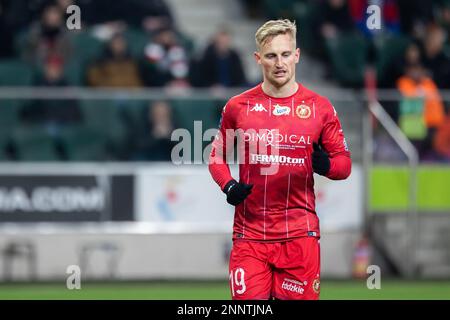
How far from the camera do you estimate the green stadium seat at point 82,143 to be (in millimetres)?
17125

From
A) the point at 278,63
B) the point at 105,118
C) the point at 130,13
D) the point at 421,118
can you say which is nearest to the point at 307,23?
the point at 130,13

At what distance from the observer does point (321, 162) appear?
801cm

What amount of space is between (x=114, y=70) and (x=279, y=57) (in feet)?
34.4

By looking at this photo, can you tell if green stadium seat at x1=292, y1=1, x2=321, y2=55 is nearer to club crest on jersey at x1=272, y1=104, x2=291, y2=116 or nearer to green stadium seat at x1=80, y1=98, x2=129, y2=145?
green stadium seat at x1=80, y1=98, x2=129, y2=145

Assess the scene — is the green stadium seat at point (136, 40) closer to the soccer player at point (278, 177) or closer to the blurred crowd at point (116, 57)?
the blurred crowd at point (116, 57)

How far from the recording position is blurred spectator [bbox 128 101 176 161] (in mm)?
17203

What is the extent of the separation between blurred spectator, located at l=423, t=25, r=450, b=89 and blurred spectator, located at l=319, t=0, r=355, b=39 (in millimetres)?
1177

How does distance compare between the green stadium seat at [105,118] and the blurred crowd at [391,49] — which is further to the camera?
the blurred crowd at [391,49]

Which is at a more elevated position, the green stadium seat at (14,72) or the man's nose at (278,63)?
the man's nose at (278,63)

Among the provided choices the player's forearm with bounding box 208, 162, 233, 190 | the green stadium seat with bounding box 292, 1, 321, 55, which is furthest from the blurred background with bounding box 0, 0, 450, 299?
the player's forearm with bounding box 208, 162, 233, 190

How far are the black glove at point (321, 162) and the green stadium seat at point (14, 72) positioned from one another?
1059cm

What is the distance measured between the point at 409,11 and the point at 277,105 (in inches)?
500

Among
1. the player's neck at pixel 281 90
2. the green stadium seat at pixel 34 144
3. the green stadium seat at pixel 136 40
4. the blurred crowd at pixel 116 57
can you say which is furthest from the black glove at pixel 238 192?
the green stadium seat at pixel 136 40
